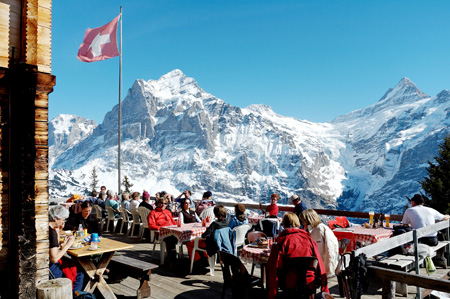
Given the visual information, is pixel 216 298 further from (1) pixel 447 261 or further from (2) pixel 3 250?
(1) pixel 447 261

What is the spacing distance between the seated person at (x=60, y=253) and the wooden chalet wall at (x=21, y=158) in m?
0.50

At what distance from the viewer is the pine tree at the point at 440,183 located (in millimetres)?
24203

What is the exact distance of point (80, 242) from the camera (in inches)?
201

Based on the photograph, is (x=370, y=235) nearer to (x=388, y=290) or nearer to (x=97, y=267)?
(x=388, y=290)

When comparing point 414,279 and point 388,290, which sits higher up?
A: point 414,279

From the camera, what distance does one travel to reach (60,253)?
4.22m

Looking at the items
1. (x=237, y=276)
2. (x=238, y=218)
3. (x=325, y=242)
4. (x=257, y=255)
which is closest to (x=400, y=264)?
(x=325, y=242)

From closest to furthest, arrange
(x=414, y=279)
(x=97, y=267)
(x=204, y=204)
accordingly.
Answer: (x=414, y=279), (x=97, y=267), (x=204, y=204)

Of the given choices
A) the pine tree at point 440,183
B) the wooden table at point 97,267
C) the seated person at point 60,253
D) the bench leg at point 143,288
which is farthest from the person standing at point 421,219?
the pine tree at point 440,183

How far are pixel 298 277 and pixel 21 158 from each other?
3134 mm

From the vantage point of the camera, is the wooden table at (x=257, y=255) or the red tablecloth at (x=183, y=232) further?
the red tablecloth at (x=183, y=232)

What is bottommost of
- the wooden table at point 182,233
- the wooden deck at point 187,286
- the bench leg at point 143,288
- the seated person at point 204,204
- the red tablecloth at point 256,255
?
the wooden deck at point 187,286

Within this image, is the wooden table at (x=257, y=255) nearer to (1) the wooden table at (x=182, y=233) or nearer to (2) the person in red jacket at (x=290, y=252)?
(2) the person in red jacket at (x=290, y=252)

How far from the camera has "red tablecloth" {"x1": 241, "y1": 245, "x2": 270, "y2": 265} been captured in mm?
4641
